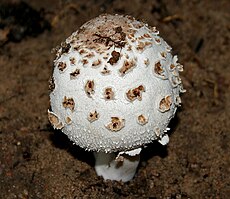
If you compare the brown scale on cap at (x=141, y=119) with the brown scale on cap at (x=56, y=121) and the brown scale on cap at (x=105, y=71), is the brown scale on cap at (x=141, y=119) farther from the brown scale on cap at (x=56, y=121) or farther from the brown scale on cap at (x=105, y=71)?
the brown scale on cap at (x=56, y=121)

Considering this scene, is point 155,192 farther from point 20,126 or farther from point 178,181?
point 20,126

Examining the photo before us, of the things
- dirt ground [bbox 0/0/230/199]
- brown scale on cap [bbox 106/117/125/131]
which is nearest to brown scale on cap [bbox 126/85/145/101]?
brown scale on cap [bbox 106/117/125/131]

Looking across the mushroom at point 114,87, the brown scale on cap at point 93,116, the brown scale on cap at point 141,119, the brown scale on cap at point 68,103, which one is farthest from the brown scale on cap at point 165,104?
the brown scale on cap at point 68,103

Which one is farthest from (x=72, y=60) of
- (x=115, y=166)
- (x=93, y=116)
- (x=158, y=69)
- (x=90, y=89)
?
(x=115, y=166)

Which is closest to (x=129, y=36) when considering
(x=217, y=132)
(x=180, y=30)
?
(x=217, y=132)

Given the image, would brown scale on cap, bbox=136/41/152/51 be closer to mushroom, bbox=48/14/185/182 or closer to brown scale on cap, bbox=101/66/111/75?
mushroom, bbox=48/14/185/182

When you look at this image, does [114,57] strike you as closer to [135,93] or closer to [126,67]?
[126,67]
